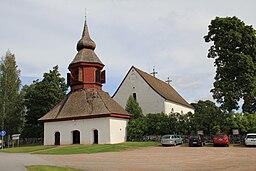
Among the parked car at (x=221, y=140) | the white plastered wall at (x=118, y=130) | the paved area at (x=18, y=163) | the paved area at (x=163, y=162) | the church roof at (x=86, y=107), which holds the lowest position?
the paved area at (x=163, y=162)

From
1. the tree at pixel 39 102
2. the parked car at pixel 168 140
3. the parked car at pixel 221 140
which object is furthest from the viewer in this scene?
the tree at pixel 39 102

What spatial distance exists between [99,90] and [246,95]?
1908 cm

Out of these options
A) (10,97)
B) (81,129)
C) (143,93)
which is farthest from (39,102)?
(143,93)

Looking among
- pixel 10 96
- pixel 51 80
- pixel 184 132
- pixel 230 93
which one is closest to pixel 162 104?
pixel 184 132

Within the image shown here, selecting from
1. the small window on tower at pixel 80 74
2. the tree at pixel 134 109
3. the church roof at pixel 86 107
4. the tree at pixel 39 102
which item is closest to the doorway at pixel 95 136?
the church roof at pixel 86 107

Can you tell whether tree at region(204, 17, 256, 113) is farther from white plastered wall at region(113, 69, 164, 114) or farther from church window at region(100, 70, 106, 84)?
church window at region(100, 70, 106, 84)

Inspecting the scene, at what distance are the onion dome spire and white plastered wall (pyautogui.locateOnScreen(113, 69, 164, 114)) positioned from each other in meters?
9.94

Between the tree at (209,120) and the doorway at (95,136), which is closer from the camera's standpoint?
the tree at (209,120)

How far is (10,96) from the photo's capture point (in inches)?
2024

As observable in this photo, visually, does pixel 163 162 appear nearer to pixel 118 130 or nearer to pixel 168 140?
pixel 168 140

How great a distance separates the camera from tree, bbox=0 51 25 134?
164ft

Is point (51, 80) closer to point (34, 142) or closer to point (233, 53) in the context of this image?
point (34, 142)

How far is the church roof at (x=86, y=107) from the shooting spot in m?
37.2

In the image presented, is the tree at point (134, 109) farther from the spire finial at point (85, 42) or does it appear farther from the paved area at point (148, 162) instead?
the paved area at point (148, 162)
